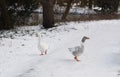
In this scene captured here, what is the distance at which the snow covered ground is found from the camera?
39.2 ft

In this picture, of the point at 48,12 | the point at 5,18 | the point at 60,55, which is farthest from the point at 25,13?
the point at 60,55

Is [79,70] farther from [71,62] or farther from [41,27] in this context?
[41,27]

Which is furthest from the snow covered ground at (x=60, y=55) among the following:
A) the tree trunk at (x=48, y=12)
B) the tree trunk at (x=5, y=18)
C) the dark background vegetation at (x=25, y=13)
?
the tree trunk at (x=5, y=18)

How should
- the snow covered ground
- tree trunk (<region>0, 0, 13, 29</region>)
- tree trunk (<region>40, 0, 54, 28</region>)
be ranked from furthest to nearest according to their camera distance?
tree trunk (<region>0, 0, 13, 29</region>), tree trunk (<region>40, 0, 54, 28</region>), the snow covered ground

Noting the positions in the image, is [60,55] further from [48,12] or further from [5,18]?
[5,18]

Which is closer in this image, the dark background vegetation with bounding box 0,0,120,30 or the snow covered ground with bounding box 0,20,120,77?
the snow covered ground with bounding box 0,20,120,77

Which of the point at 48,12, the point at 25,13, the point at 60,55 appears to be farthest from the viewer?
the point at 25,13

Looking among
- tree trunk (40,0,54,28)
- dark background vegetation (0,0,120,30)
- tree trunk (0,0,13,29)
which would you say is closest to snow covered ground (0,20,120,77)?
tree trunk (40,0,54,28)

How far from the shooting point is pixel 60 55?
579 inches

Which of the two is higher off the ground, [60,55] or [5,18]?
[5,18]

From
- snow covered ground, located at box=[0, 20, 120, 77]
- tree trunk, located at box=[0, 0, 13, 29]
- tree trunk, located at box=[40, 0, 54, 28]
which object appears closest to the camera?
snow covered ground, located at box=[0, 20, 120, 77]

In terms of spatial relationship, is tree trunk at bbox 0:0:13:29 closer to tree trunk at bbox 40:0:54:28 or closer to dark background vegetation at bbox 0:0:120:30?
dark background vegetation at bbox 0:0:120:30

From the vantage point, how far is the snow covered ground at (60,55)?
11961 millimetres

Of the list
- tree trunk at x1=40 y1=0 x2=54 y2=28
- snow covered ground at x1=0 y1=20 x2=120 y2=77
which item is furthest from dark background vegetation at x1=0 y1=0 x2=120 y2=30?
snow covered ground at x1=0 y1=20 x2=120 y2=77
